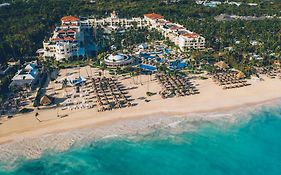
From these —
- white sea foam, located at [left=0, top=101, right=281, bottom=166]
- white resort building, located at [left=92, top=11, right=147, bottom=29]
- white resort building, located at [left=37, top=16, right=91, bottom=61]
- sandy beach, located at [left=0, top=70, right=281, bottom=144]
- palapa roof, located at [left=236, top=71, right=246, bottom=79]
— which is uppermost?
white resort building, located at [left=92, top=11, right=147, bottom=29]

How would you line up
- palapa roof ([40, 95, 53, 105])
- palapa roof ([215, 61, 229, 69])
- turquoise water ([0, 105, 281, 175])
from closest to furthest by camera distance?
turquoise water ([0, 105, 281, 175])
palapa roof ([40, 95, 53, 105])
palapa roof ([215, 61, 229, 69])

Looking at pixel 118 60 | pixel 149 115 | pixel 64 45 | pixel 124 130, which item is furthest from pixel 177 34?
pixel 124 130

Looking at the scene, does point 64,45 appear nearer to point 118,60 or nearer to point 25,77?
point 118,60

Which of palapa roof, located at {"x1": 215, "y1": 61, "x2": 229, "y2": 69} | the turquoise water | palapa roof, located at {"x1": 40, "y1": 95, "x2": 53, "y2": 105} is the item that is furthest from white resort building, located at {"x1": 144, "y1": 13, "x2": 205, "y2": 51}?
palapa roof, located at {"x1": 40, "y1": 95, "x2": 53, "y2": 105}

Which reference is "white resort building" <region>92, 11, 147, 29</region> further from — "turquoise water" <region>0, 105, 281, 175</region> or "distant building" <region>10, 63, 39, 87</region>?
"turquoise water" <region>0, 105, 281, 175</region>

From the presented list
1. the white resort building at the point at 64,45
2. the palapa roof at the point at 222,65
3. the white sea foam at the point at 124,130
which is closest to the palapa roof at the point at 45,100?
the white sea foam at the point at 124,130

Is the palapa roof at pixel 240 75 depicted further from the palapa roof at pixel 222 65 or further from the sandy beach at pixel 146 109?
the palapa roof at pixel 222 65

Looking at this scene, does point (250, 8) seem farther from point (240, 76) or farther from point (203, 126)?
point (203, 126)
